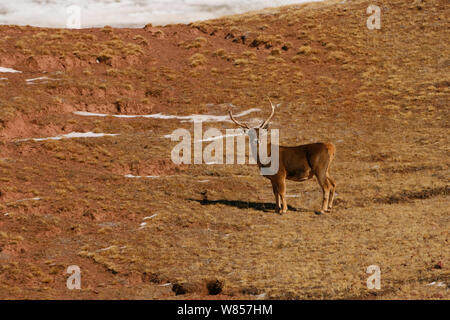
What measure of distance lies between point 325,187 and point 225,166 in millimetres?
9122

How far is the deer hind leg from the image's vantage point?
22859mm

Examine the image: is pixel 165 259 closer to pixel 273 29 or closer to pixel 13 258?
pixel 13 258

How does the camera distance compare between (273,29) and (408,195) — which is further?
(273,29)

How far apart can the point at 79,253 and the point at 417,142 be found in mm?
21831

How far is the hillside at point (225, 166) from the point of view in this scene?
1783 cm

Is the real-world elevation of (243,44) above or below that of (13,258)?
above

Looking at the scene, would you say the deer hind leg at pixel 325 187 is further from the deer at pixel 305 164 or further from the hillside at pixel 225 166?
the hillside at pixel 225 166

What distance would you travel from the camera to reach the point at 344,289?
51.1 ft

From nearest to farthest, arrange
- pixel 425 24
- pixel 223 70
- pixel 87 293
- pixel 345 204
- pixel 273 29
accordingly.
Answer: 1. pixel 87 293
2. pixel 345 204
3. pixel 223 70
4. pixel 425 24
5. pixel 273 29

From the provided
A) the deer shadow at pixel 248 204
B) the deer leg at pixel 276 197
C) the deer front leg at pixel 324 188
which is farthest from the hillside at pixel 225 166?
the deer front leg at pixel 324 188

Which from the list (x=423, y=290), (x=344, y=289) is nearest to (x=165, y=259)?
(x=344, y=289)

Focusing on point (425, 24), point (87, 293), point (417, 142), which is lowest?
point (87, 293)

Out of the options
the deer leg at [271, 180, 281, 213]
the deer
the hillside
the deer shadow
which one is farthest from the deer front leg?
the deer leg at [271, 180, 281, 213]

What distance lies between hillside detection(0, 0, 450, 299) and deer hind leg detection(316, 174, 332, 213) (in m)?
0.60
